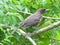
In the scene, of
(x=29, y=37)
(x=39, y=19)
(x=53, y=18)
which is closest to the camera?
(x=29, y=37)

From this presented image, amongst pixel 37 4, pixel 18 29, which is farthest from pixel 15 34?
pixel 37 4

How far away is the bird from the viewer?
3158mm

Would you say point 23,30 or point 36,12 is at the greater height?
point 36,12

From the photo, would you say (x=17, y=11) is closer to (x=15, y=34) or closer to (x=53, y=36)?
(x=15, y=34)

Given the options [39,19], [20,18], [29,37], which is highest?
[39,19]

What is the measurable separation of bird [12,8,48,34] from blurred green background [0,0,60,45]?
5 cm

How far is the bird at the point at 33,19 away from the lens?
124 inches

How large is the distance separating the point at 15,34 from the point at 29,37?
21 centimetres

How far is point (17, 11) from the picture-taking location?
10.3 ft

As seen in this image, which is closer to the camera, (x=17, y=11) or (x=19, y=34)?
(x=19, y=34)

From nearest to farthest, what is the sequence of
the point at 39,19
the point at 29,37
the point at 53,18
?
the point at 29,37 < the point at 53,18 < the point at 39,19

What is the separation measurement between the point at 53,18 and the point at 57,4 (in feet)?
0.74

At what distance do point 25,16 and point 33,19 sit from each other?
14 cm

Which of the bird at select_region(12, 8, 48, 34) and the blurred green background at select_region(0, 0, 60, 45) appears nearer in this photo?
the blurred green background at select_region(0, 0, 60, 45)
